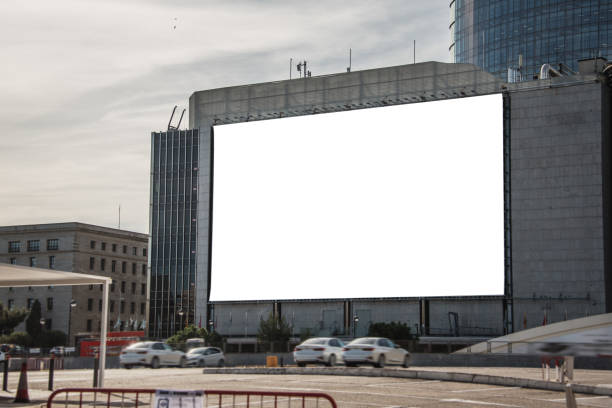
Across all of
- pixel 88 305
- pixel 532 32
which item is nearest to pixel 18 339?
pixel 88 305

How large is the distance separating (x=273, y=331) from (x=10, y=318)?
4201 cm

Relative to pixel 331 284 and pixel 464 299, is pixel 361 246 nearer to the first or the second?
pixel 331 284

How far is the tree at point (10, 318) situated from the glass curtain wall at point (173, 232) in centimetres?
1887

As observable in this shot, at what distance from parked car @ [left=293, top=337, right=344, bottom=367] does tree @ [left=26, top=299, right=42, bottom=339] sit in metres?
78.2

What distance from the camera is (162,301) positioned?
335 ft

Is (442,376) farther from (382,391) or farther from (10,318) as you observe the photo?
(10,318)

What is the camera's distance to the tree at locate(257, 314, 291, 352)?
82.9 metres

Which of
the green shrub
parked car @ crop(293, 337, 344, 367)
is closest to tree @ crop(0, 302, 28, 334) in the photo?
the green shrub

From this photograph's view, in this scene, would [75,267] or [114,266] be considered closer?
[75,267]

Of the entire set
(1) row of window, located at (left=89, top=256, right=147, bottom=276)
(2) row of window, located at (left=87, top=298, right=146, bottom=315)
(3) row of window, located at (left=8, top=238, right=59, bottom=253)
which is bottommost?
(2) row of window, located at (left=87, top=298, right=146, bottom=315)

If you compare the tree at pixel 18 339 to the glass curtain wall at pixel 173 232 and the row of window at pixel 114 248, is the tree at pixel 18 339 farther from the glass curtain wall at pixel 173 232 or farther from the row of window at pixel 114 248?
the row of window at pixel 114 248

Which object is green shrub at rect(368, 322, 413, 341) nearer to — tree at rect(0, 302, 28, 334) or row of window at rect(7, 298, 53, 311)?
tree at rect(0, 302, 28, 334)

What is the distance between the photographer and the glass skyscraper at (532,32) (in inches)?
5886

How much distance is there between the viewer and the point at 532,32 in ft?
510
